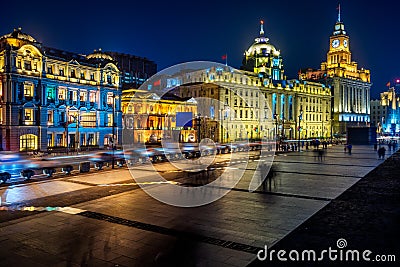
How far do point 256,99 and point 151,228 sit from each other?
101096mm

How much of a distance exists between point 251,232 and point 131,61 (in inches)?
6290

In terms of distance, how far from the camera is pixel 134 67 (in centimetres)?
16638

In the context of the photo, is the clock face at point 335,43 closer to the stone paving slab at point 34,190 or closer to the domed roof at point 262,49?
the domed roof at point 262,49

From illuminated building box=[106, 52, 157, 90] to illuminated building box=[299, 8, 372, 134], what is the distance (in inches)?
3104

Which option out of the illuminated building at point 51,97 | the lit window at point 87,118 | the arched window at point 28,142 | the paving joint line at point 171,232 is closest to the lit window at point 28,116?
the illuminated building at point 51,97

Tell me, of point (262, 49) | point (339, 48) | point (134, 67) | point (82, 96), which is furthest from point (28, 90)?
point (339, 48)

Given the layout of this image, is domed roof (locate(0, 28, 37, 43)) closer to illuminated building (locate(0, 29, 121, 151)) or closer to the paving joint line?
illuminated building (locate(0, 29, 121, 151))

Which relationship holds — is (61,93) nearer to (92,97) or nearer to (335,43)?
(92,97)

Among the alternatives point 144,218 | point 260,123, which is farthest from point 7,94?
point 260,123

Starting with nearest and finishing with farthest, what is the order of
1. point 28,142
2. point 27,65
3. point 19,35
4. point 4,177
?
point 4,177 → point 27,65 → point 19,35 → point 28,142

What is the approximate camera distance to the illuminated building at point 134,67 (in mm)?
154750

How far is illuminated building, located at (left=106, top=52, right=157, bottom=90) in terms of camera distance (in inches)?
6093

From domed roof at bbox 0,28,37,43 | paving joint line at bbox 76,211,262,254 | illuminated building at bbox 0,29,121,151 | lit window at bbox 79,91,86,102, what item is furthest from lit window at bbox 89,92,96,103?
paving joint line at bbox 76,211,262,254
